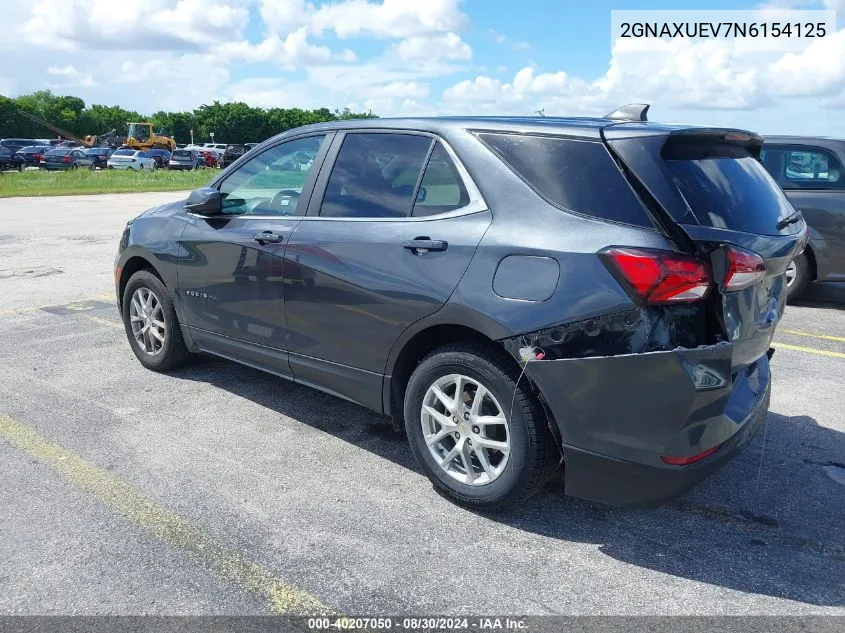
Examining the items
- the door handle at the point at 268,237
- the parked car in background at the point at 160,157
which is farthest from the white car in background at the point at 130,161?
the door handle at the point at 268,237

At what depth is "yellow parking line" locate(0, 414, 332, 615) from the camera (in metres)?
2.80

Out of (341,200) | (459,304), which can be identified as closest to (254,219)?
(341,200)

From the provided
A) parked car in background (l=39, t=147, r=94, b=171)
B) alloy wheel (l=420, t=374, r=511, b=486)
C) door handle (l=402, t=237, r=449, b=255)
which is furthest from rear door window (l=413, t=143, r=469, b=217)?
parked car in background (l=39, t=147, r=94, b=171)

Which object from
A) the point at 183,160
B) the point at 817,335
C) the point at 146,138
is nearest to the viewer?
the point at 817,335

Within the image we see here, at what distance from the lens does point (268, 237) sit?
4180mm

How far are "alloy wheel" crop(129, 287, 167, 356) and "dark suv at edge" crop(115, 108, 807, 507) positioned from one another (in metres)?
1.32

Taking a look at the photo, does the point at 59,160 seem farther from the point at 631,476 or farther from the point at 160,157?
the point at 631,476

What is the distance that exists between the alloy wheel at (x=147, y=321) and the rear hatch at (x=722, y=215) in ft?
11.5

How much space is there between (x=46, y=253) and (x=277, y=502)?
990cm

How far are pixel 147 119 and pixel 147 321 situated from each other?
91.6 meters

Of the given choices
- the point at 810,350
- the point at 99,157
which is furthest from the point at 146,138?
the point at 810,350

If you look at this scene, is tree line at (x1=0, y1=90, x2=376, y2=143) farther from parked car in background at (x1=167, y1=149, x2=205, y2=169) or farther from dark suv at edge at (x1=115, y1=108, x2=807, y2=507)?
dark suv at edge at (x1=115, y1=108, x2=807, y2=507)

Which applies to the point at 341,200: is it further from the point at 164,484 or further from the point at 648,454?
the point at 648,454

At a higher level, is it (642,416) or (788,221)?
(788,221)
